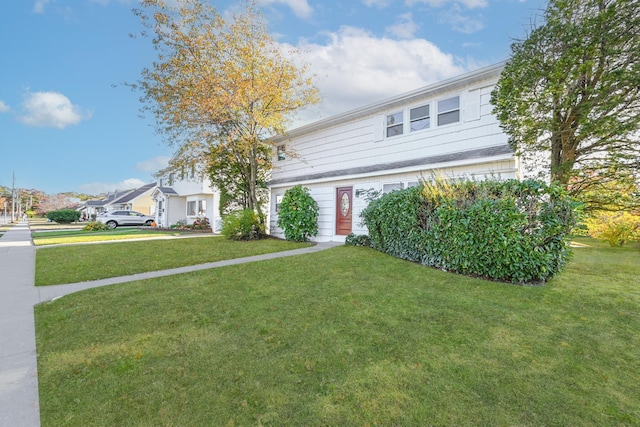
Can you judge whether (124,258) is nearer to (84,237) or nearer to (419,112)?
(84,237)

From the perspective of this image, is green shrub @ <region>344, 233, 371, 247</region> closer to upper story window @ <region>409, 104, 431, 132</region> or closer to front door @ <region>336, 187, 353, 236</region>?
front door @ <region>336, 187, 353, 236</region>

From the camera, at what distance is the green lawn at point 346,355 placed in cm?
228

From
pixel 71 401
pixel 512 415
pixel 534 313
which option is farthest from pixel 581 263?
pixel 71 401

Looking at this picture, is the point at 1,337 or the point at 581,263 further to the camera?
the point at 581,263

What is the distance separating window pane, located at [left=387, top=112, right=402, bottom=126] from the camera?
1062 centimetres

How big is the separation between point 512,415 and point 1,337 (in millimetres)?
5414

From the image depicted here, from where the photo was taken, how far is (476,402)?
235 centimetres

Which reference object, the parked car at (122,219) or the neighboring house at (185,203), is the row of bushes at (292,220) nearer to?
the neighboring house at (185,203)

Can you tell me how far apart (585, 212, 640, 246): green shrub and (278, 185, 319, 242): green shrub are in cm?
915

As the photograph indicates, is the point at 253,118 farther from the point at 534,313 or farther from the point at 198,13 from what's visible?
the point at 534,313

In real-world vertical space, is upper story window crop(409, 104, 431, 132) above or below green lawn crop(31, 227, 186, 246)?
above

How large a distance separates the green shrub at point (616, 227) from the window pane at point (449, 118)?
532cm

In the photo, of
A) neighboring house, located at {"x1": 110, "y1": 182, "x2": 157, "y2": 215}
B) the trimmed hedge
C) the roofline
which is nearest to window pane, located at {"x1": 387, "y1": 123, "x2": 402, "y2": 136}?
the roofline

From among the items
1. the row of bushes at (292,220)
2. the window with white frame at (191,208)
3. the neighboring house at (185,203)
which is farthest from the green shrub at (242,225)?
the window with white frame at (191,208)
